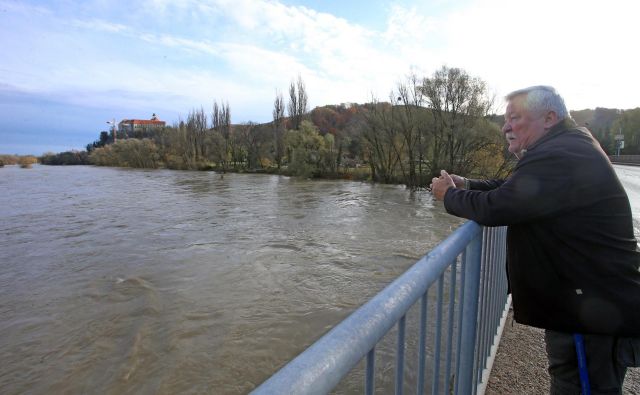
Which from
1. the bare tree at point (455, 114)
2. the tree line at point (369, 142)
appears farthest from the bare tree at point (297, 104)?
the bare tree at point (455, 114)

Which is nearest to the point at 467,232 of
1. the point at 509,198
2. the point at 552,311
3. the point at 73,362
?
the point at 509,198

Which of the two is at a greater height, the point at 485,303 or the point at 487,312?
the point at 485,303

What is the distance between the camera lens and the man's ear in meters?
1.75

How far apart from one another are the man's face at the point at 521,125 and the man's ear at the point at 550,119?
1 centimetres

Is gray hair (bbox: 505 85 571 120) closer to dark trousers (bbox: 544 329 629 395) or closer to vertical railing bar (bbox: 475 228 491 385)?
vertical railing bar (bbox: 475 228 491 385)

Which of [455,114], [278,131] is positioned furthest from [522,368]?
[278,131]

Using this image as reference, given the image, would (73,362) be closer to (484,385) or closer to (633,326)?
(484,385)

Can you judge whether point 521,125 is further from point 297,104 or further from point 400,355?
point 297,104

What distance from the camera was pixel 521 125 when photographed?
184 cm

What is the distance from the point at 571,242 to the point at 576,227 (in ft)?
0.23

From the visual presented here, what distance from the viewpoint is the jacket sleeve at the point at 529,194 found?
59.8 inches

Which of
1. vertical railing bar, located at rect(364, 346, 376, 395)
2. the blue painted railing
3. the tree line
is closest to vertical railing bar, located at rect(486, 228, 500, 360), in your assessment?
the blue painted railing

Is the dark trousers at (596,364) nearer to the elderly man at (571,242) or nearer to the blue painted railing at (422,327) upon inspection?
the elderly man at (571,242)

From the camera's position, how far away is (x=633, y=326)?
1.58 m
